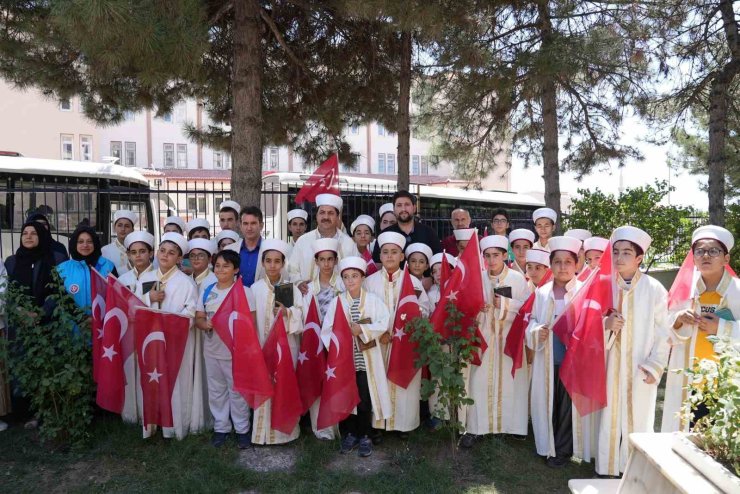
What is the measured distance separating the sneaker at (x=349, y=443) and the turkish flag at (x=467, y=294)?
1.06 metres

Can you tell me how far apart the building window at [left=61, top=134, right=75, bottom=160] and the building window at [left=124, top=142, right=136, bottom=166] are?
359cm

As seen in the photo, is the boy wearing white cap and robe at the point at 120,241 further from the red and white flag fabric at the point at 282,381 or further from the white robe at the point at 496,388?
the white robe at the point at 496,388

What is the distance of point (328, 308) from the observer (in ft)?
14.5

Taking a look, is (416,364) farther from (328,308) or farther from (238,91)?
(238,91)

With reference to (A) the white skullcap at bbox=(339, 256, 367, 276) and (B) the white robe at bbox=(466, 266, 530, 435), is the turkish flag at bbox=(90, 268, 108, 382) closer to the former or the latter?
(A) the white skullcap at bbox=(339, 256, 367, 276)

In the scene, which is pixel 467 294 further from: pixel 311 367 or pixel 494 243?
pixel 311 367

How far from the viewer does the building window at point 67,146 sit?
2948 cm

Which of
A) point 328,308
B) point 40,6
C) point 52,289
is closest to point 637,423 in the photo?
point 328,308

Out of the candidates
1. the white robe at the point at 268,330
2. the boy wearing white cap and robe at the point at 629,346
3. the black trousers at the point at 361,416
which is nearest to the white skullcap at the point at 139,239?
the white robe at the point at 268,330

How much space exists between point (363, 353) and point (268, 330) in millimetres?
793

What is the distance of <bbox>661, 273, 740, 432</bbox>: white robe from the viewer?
11.8 ft

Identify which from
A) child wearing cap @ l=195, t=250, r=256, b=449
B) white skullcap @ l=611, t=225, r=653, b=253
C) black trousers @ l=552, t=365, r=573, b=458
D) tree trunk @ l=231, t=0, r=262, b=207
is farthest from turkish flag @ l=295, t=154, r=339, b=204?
white skullcap @ l=611, t=225, r=653, b=253

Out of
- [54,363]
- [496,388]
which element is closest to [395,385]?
[496,388]

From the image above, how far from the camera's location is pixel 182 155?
116 ft
